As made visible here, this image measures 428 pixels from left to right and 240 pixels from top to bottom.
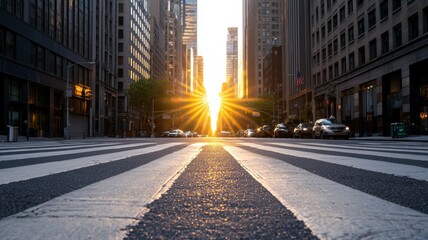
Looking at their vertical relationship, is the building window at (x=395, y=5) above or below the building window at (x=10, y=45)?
above

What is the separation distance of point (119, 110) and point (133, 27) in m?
19.1

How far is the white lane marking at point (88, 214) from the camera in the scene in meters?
1.62

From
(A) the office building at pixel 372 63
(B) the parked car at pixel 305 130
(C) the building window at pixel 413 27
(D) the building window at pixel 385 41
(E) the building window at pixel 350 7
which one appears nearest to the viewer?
(C) the building window at pixel 413 27

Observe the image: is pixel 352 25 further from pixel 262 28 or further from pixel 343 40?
pixel 262 28

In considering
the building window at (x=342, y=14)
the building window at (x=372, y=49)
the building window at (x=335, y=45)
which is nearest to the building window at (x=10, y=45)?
the building window at (x=372, y=49)

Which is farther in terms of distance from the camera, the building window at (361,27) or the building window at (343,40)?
the building window at (343,40)

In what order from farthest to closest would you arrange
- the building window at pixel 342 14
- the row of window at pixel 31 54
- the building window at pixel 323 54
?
the building window at pixel 323 54 → the building window at pixel 342 14 → the row of window at pixel 31 54

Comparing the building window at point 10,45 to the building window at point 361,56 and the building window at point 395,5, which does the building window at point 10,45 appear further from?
the building window at point 361,56

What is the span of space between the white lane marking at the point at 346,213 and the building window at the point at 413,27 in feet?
97.0

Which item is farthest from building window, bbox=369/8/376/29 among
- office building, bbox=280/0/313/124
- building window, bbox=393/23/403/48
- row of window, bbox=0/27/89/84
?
row of window, bbox=0/27/89/84

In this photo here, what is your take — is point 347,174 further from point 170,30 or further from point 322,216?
point 170,30

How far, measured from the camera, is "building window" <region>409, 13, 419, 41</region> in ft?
92.2

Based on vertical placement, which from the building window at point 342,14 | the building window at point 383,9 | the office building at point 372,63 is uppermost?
the building window at point 342,14

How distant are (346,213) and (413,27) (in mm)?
31306
